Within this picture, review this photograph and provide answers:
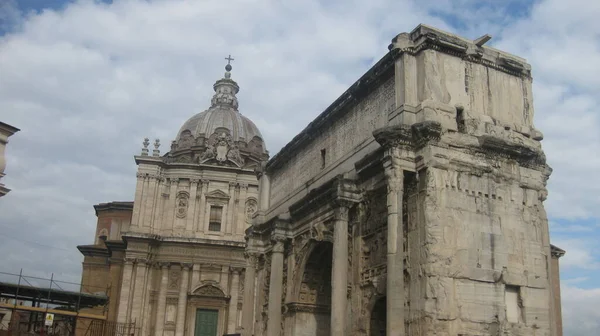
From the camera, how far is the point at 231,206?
3959cm

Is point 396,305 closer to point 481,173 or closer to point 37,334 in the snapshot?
point 481,173

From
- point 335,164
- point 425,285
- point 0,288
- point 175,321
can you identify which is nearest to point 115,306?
point 175,321

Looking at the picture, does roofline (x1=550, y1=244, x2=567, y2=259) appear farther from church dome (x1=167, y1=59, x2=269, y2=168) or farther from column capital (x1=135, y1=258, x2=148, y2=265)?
column capital (x1=135, y1=258, x2=148, y2=265)

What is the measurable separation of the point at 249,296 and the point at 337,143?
813cm

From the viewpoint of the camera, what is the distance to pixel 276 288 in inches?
947

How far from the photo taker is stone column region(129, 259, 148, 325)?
36.0 m

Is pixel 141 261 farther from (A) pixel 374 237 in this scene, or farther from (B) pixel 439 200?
(B) pixel 439 200

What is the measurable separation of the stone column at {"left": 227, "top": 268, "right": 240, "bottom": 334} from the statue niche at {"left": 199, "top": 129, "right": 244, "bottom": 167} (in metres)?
6.89

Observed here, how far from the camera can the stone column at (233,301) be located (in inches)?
1455

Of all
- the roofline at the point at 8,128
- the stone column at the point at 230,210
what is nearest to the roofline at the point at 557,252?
the stone column at the point at 230,210

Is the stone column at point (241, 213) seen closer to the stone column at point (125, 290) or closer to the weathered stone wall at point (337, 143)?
the stone column at point (125, 290)

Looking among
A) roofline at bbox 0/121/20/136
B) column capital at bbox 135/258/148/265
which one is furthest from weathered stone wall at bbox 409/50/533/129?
column capital at bbox 135/258/148/265

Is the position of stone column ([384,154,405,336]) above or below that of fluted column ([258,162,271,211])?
below

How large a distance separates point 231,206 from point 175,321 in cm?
749
